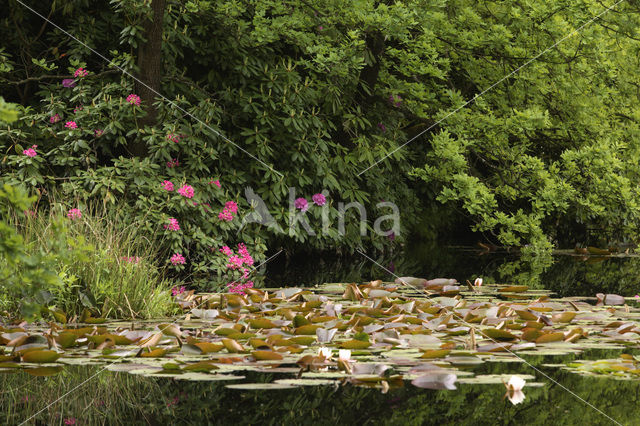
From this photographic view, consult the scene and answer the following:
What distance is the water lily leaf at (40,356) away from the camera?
10.9 ft

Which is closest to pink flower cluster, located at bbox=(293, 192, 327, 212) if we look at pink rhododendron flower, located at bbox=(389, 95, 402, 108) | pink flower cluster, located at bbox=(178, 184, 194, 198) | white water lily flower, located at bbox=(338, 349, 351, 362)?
pink flower cluster, located at bbox=(178, 184, 194, 198)

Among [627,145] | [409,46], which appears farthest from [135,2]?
[627,145]

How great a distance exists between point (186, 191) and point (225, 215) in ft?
1.76

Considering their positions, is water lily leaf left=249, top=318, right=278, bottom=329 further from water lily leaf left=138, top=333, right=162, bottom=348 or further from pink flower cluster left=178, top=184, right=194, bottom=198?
pink flower cluster left=178, top=184, right=194, bottom=198

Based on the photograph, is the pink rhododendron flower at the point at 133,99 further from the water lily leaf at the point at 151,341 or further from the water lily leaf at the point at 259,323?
the water lily leaf at the point at 151,341

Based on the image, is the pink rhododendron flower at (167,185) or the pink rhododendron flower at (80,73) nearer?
the pink rhododendron flower at (167,185)

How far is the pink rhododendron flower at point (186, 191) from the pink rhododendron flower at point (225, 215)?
441 millimetres

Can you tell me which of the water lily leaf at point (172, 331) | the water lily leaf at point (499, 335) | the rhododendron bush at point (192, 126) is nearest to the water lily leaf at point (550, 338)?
the water lily leaf at point (499, 335)

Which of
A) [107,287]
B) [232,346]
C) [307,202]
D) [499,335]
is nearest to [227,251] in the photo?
[307,202]

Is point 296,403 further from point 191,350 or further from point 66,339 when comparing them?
point 66,339

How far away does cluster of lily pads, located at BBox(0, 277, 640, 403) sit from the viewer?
127 inches

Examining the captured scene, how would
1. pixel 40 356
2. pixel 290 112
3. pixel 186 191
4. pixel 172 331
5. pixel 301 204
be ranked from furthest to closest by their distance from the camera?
pixel 301 204 → pixel 290 112 → pixel 186 191 → pixel 172 331 → pixel 40 356

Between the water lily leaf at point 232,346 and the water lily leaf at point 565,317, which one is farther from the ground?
the water lily leaf at point 232,346

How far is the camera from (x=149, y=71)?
742 cm
